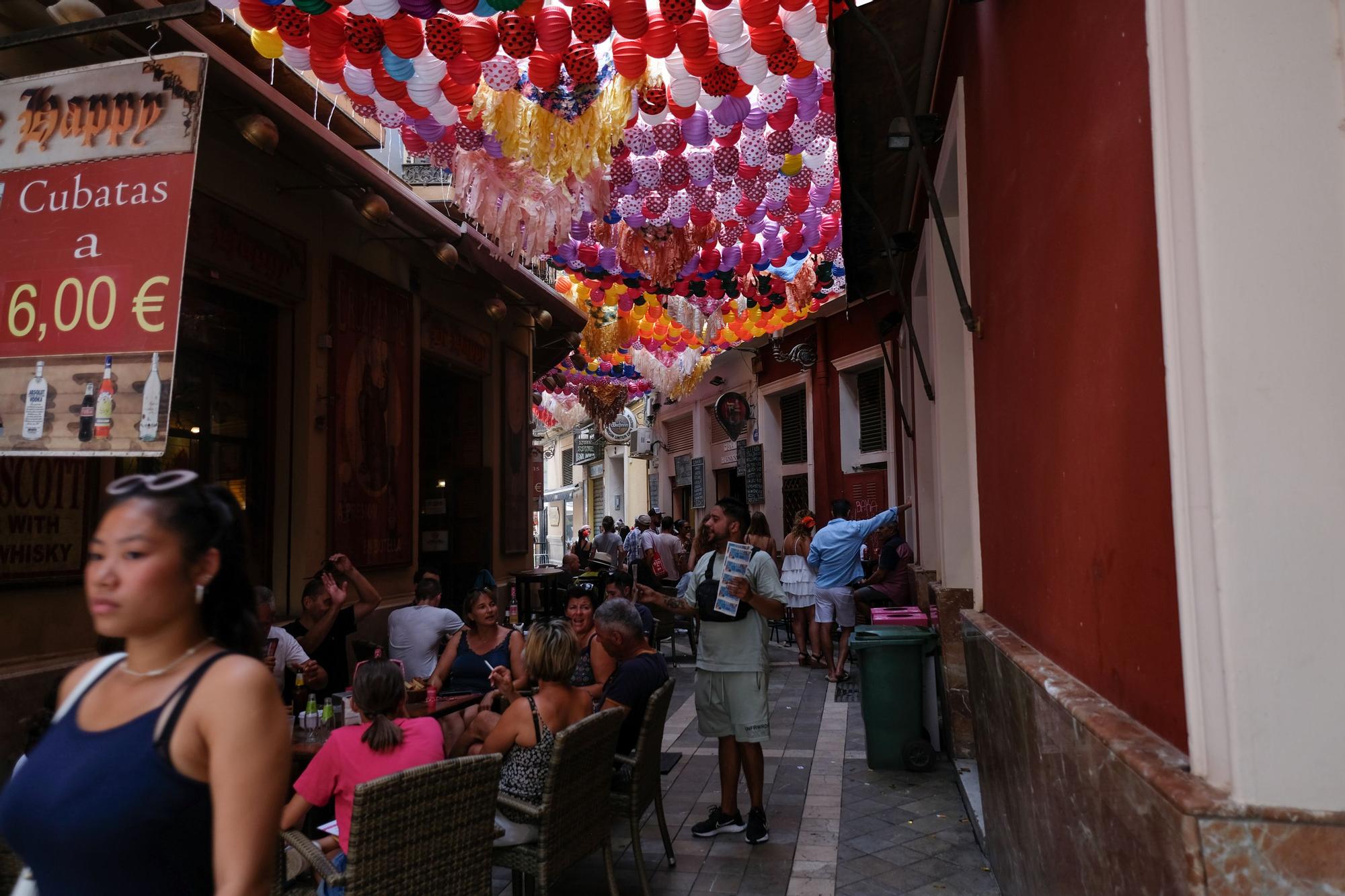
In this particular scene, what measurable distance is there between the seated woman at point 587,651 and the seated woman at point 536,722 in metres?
0.66

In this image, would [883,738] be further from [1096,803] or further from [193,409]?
[193,409]

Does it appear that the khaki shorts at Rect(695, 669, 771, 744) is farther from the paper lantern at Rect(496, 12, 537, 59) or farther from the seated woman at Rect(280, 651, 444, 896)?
the paper lantern at Rect(496, 12, 537, 59)

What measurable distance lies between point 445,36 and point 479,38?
19cm

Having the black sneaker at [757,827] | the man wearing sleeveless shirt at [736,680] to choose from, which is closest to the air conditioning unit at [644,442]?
the man wearing sleeveless shirt at [736,680]

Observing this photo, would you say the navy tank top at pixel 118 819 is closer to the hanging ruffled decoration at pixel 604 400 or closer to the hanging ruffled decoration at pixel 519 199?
the hanging ruffled decoration at pixel 519 199

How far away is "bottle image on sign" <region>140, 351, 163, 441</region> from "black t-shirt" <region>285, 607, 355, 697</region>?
3261mm

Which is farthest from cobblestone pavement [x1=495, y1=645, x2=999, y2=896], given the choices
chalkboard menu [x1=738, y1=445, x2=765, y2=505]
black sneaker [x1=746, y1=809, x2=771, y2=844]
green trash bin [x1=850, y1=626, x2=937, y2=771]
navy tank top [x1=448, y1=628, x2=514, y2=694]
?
chalkboard menu [x1=738, y1=445, x2=765, y2=505]

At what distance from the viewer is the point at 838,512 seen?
408 inches

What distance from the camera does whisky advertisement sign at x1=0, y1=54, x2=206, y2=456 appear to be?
3.06 metres

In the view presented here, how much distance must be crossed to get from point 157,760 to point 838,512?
9.33 metres

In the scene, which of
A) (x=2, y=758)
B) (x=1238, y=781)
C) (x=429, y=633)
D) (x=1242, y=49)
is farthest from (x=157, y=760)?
(x=429, y=633)

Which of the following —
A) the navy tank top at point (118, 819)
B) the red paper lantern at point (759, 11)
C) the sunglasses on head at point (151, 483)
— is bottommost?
the navy tank top at point (118, 819)

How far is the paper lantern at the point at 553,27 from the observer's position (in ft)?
15.9

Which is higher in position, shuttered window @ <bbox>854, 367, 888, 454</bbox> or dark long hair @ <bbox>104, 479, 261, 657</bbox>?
shuttered window @ <bbox>854, 367, 888, 454</bbox>
